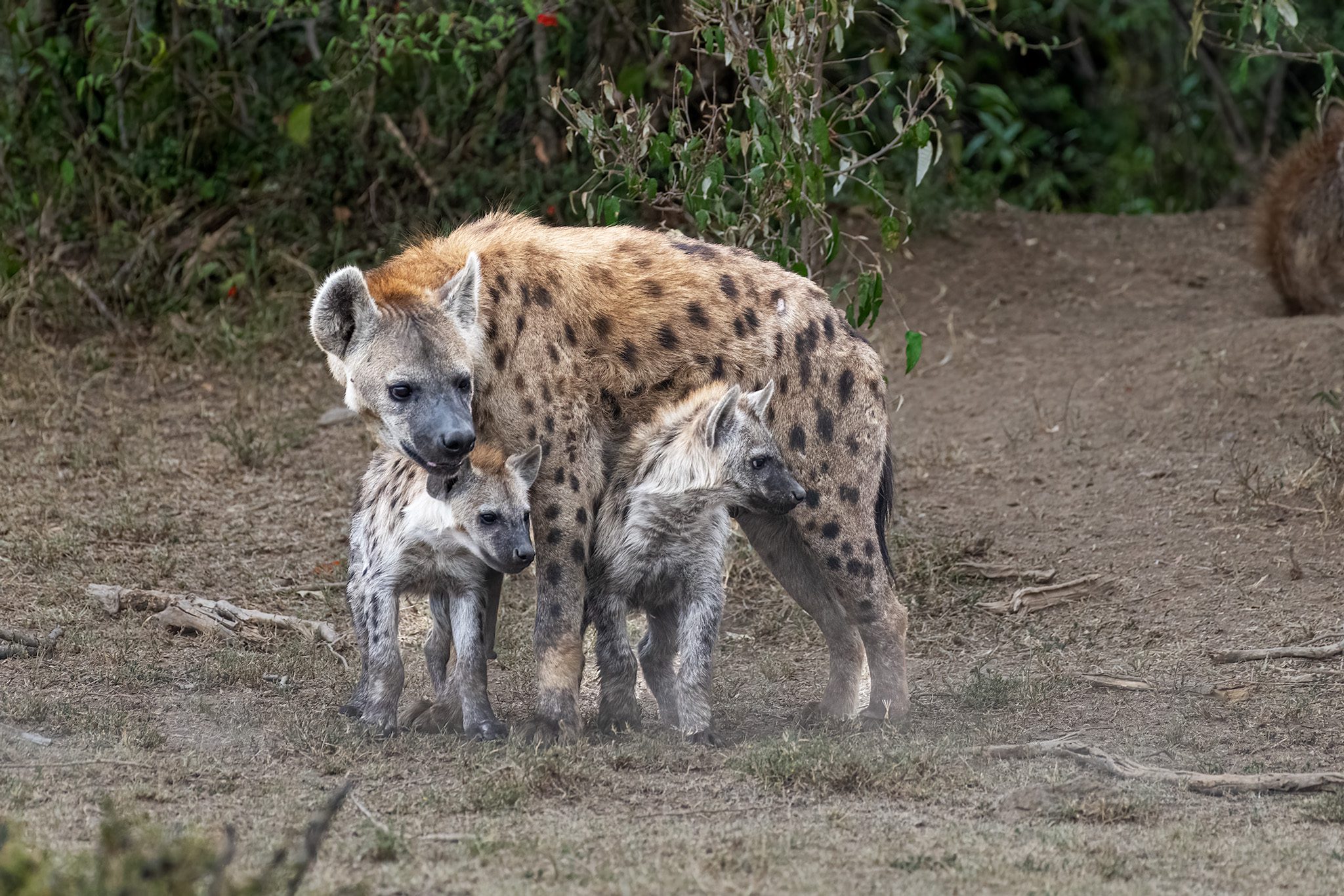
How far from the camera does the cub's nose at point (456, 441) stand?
13.0 feet

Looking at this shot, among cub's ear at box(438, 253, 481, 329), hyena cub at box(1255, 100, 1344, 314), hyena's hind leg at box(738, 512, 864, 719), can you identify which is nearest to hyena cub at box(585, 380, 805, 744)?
hyena's hind leg at box(738, 512, 864, 719)

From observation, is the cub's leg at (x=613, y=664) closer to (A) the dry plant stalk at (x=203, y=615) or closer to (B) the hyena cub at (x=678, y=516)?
(B) the hyena cub at (x=678, y=516)

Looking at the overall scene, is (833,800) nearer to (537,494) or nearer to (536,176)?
(537,494)

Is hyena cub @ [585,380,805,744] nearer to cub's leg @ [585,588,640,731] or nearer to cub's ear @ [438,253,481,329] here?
cub's leg @ [585,588,640,731]

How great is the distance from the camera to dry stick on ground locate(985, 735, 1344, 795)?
3.77m

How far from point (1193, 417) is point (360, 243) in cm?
392

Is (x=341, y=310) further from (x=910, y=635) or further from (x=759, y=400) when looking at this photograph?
(x=910, y=635)

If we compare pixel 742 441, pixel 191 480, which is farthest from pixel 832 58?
pixel 742 441

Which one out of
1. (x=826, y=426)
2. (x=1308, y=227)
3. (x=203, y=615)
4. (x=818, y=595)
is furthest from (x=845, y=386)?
(x=1308, y=227)

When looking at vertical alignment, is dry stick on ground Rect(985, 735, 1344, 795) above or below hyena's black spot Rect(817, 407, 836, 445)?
below

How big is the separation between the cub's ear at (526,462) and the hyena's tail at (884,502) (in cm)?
105

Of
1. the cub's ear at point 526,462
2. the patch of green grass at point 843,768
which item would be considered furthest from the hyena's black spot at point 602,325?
the patch of green grass at point 843,768

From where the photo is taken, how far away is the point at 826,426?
455 cm

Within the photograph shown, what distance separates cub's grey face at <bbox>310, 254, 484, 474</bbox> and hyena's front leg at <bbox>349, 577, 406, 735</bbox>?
1.40ft
